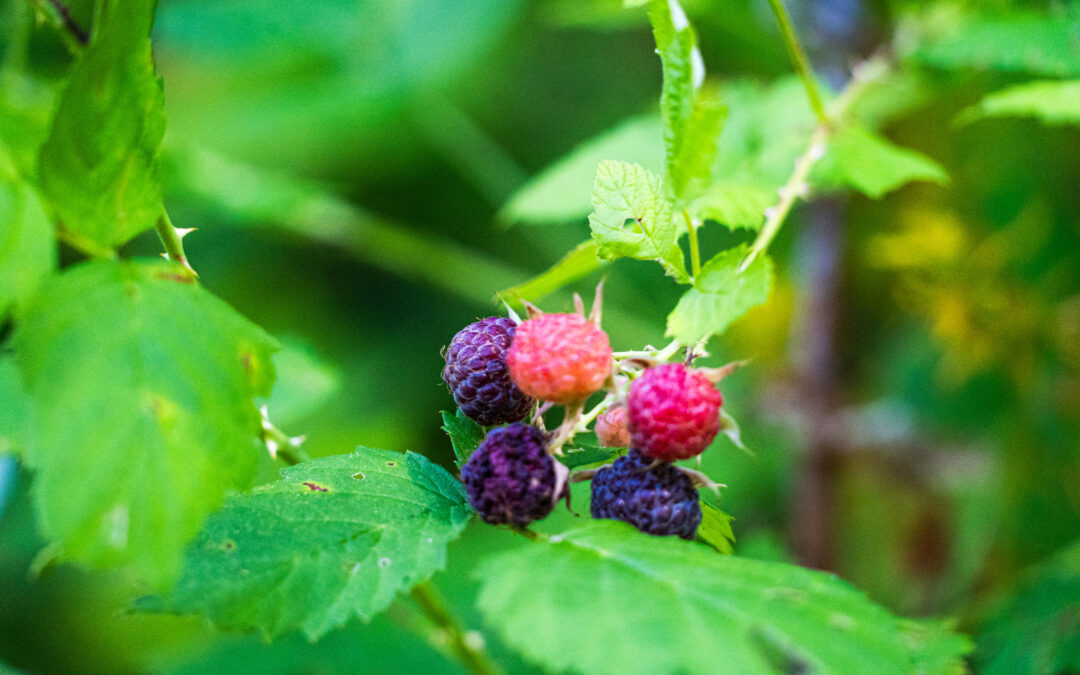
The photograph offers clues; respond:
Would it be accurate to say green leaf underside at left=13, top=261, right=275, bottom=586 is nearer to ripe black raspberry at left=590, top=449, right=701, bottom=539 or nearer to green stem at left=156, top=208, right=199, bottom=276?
green stem at left=156, top=208, right=199, bottom=276

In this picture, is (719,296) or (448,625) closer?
(719,296)

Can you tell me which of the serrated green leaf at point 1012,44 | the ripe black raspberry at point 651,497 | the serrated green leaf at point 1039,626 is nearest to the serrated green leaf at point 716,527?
the ripe black raspberry at point 651,497

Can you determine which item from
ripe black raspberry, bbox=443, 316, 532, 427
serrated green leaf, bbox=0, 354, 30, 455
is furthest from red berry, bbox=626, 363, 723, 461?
serrated green leaf, bbox=0, 354, 30, 455

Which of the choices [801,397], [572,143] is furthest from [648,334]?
[572,143]

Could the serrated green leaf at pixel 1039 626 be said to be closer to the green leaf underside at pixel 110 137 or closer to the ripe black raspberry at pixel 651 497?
the ripe black raspberry at pixel 651 497

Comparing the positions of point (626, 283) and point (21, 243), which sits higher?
point (21, 243)

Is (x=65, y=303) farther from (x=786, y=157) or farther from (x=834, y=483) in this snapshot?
(x=834, y=483)

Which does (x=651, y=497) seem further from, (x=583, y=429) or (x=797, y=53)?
(x=797, y=53)

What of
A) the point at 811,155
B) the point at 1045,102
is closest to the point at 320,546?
the point at 811,155
